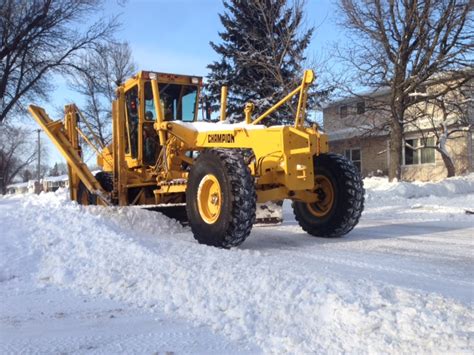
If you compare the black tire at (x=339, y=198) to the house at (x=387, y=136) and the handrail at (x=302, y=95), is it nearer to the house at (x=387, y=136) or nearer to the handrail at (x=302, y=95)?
the handrail at (x=302, y=95)

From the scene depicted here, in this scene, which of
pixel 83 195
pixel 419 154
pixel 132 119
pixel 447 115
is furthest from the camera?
pixel 419 154

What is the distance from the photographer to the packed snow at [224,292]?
3.18 metres

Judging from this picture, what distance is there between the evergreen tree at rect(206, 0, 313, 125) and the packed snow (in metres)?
12.7

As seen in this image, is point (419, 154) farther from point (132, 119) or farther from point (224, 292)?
point (224, 292)

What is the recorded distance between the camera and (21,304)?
4.09 m

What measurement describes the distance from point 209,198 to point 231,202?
0.76 m

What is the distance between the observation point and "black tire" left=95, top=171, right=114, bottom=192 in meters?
10.2

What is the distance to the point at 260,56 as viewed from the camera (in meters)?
20.5

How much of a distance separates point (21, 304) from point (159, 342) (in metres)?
1.51

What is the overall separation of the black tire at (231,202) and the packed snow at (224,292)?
27cm

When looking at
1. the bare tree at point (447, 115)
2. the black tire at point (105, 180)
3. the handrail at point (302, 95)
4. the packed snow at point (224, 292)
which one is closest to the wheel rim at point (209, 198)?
the packed snow at point (224, 292)

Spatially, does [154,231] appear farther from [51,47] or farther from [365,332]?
[51,47]

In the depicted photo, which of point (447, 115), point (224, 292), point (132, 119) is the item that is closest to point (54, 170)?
point (447, 115)

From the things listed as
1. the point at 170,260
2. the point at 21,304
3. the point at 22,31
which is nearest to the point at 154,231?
the point at 170,260
